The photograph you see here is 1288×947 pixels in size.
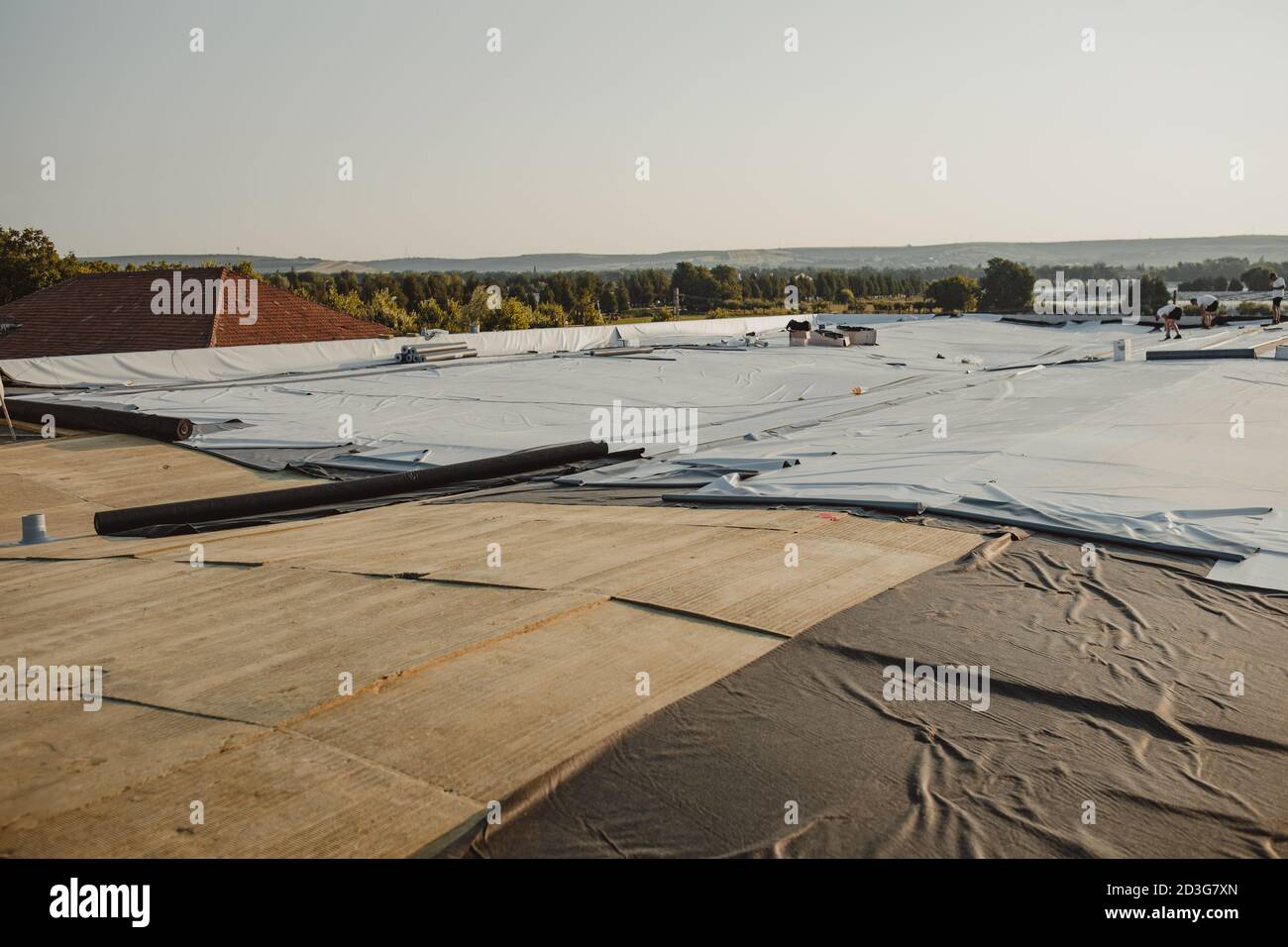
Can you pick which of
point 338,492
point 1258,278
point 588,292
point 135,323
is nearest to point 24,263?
point 135,323

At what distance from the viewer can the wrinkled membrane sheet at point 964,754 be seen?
2.60 m

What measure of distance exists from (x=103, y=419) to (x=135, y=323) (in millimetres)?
12341

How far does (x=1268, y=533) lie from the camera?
17.6 feet

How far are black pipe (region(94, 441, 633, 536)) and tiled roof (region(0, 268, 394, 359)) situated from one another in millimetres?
14921

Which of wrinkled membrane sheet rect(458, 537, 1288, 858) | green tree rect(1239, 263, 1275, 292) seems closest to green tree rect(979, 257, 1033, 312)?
green tree rect(1239, 263, 1275, 292)

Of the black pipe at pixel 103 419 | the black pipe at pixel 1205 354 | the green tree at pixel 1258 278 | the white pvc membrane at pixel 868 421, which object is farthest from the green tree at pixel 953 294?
the black pipe at pixel 103 419

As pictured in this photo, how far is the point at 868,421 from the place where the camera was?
11.1 metres

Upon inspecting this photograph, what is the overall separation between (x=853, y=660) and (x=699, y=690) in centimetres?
67

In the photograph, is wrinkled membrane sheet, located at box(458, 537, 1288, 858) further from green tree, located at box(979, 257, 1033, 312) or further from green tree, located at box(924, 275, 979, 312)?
green tree, located at box(979, 257, 1033, 312)

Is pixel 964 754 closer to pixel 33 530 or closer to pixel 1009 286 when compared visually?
pixel 33 530

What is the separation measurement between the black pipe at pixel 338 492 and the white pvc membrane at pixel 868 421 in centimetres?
66

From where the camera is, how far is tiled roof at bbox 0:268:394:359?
22.6 metres

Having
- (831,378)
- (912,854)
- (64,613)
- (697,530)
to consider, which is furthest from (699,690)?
(831,378)

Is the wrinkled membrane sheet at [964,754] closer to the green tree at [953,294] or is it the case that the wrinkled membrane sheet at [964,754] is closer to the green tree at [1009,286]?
the green tree at [953,294]
